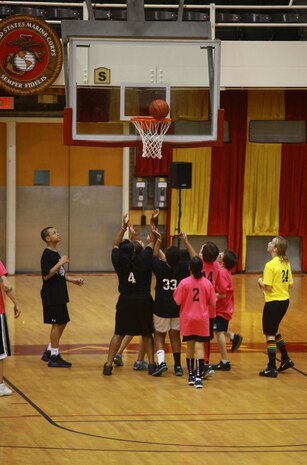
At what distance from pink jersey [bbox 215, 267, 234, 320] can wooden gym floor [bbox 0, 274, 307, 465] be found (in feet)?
2.18

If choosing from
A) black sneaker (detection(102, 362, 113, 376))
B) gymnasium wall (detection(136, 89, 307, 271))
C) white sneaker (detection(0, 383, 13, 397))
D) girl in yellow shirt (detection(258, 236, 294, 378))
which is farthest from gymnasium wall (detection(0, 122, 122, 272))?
white sneaker (detection(0, 383, 13, 397))

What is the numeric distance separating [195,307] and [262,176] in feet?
31.8

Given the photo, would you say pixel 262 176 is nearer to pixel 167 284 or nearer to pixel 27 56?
pixel 27 56

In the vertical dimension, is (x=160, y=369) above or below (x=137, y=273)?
below

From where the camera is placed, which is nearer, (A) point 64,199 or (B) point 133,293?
(B) point 133,293

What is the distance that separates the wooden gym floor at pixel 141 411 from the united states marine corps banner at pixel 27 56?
5.23m

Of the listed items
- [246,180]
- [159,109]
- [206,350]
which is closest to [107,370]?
[206,350]

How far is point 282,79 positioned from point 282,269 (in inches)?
304

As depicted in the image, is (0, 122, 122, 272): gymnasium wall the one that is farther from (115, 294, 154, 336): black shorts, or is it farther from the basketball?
(115, 294, 154, 336): black shorts

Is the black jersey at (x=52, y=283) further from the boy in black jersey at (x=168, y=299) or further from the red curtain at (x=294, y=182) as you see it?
the red curtain at (x=294, y=182)

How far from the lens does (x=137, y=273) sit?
11.2 meters

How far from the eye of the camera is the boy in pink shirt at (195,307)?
35.3ft

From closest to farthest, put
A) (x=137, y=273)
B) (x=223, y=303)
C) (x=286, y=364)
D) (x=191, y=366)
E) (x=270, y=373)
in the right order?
1. (x=191, y=366)
2. (x=137, y=273)
3. (x=270, y=373)
4. (x=286, y=364)
5. (x=223, y=303)

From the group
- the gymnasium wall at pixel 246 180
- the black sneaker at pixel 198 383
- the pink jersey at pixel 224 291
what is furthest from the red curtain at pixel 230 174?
the black sneaker at pixel 198 383
